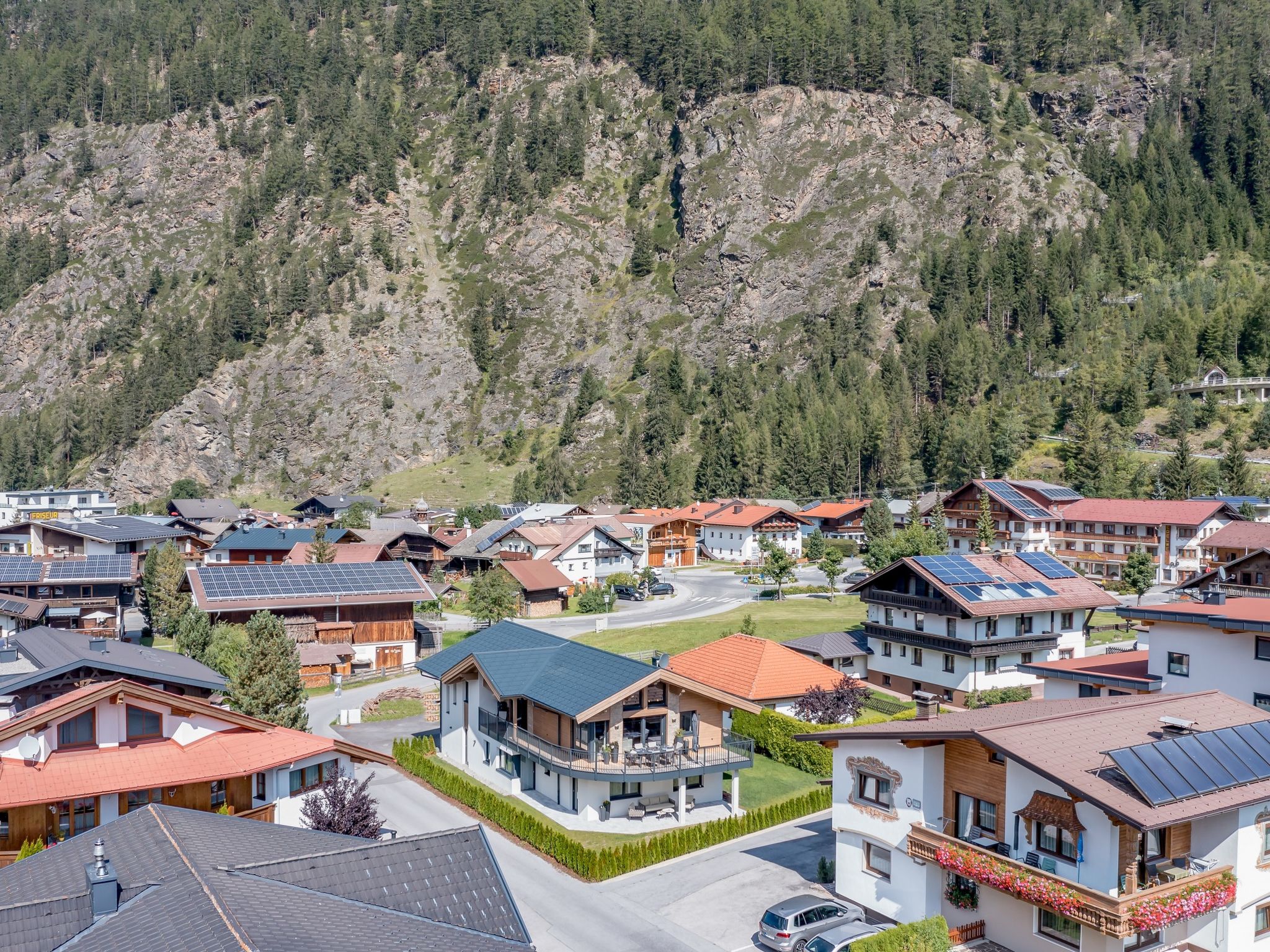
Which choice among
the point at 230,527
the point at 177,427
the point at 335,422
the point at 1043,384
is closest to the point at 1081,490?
the point at 1043,384

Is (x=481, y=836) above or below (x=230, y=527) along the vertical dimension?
above

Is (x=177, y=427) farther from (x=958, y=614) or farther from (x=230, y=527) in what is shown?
(x=958, y=614)

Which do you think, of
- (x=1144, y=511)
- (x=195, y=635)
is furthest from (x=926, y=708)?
(x=1144, y=511)

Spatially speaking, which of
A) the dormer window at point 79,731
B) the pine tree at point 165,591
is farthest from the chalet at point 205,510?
the dormer window at point 79,731

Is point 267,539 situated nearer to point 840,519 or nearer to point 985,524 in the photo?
point 985,524

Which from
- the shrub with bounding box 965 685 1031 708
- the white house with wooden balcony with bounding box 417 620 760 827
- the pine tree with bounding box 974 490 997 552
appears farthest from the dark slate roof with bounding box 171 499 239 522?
the shrub with bounding box 965 685 1031 708

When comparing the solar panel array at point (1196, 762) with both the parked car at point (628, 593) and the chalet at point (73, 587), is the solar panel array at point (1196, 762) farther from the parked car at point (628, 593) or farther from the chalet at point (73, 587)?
the parked car at point (628, 593)
